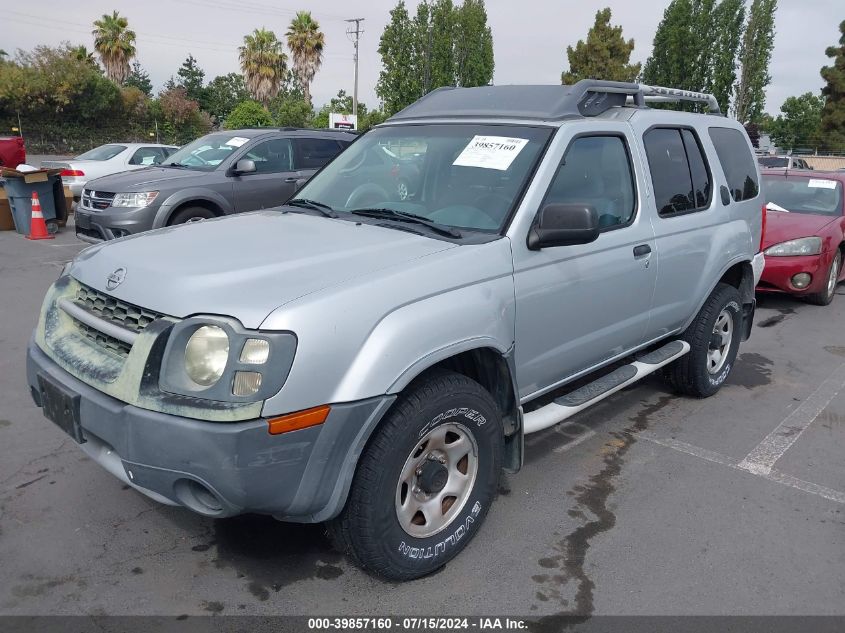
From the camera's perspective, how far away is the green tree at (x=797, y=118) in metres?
69.1

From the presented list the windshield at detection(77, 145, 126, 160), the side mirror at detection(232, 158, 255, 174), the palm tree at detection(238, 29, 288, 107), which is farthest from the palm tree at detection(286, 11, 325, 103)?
the side mirror at detection(232, 158, 255, 174)

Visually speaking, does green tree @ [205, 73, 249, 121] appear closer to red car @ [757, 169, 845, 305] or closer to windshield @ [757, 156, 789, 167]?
windshield @ [757, 156, 789, 167]

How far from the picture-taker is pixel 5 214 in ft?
39.6

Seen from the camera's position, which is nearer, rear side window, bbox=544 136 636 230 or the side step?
the side step

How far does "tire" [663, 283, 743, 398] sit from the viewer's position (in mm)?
4805

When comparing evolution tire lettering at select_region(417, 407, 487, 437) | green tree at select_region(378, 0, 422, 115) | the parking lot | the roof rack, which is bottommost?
the parking lot

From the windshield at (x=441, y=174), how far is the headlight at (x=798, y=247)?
5.73 meters

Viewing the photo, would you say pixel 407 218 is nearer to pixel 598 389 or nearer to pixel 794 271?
pixel 598 389

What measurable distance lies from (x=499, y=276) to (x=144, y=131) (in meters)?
48.7

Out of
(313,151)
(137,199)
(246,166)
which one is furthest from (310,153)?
(137,199)

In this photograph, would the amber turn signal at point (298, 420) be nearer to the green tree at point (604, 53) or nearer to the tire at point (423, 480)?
the tire at point (423, 480)

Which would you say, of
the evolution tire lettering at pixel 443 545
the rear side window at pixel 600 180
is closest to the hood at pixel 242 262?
the rear side window at pixel 600 180

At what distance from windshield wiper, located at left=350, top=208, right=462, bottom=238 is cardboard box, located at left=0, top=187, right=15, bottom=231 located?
1082 centimetres

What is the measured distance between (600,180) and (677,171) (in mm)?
909
